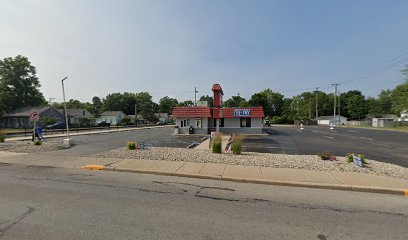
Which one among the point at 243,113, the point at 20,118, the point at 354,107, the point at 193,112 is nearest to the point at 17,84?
the point at 20,118

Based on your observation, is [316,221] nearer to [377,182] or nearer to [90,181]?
[377,182]

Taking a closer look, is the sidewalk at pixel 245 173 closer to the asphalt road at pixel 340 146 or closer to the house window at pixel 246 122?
the asphalt road at pixel 340 146

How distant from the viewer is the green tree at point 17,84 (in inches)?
2393

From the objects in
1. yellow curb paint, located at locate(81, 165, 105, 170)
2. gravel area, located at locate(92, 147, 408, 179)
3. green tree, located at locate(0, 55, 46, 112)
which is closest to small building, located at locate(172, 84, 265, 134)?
gravel area, located at locate(92, 147, 408, 179)

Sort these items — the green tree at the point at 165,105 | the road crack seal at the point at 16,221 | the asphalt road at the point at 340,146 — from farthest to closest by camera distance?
1. the green tree at the point at 165,105
2. the asphalt road at the point at 340,146
3. the road crack seal at the point at 16,221

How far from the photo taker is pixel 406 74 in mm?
55719

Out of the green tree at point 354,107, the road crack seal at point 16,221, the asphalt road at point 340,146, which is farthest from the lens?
the green tree at point 354,107

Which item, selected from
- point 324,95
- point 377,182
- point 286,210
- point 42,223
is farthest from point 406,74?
point 42,223

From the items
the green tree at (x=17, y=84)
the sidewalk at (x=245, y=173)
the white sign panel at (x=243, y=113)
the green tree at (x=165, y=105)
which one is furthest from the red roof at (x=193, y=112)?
the green tree at (x=165, y=105)

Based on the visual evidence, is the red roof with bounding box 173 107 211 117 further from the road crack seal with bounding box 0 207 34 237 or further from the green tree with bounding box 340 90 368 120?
the green tree with bounding box 340 90 368 120

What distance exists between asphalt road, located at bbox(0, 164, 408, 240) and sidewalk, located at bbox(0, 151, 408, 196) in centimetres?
47

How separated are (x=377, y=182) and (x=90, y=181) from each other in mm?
9612

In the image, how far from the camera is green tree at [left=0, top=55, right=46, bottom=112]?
60.8 metres

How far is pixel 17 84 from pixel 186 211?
76.7 metres
